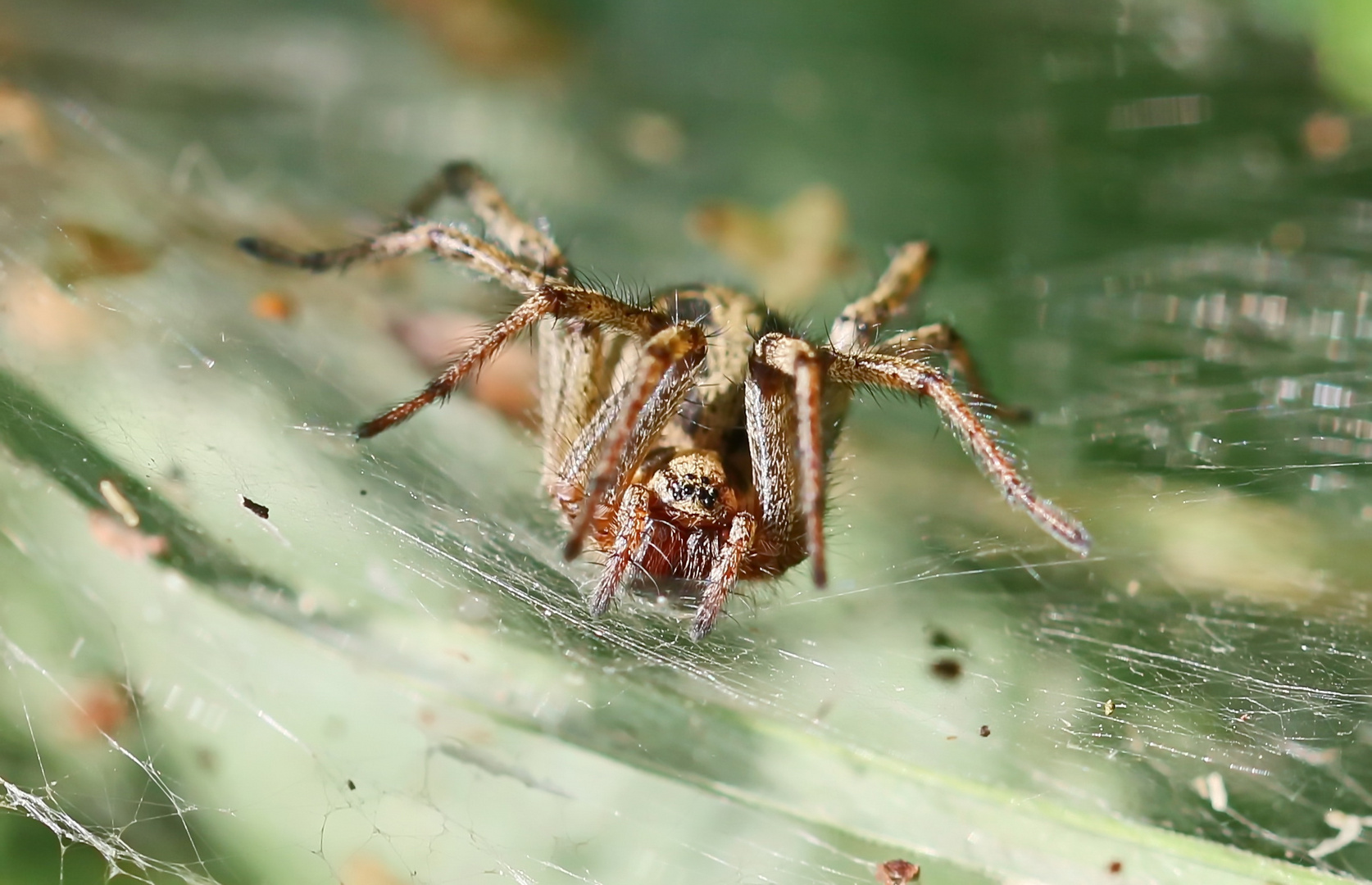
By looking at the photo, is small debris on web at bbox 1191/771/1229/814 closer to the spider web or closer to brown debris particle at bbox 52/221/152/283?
the spider web

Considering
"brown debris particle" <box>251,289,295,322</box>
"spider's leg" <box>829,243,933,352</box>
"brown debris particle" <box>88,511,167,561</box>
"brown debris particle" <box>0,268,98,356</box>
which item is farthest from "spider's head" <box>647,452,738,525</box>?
"brown debris particle" <box>251,289,295,322</box>

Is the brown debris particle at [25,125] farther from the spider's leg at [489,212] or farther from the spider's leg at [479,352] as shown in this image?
the spider's leg at [479,352]

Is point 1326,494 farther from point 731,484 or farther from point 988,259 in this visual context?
point 731,484

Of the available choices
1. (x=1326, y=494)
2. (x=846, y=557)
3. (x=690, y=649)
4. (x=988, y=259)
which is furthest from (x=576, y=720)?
(x=988, y=259)

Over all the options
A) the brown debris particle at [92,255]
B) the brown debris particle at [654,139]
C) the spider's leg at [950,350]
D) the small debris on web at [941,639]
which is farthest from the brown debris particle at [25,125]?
the small debris on web at [941,639]

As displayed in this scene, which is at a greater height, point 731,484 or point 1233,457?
point 1233,457

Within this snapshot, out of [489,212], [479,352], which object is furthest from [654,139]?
[479,352]
